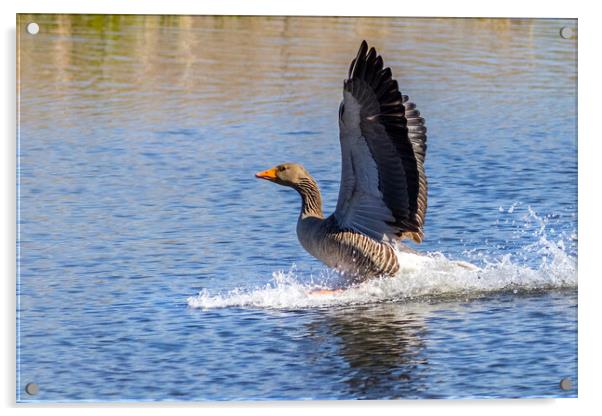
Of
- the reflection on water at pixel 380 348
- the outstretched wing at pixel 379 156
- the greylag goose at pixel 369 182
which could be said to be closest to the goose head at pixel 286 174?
the greylag goose at pixel 369 182

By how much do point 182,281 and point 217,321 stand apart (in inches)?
14.2

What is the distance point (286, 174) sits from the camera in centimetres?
953

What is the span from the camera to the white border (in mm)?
8805

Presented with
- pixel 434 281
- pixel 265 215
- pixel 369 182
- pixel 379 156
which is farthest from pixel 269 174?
pixel 434 281

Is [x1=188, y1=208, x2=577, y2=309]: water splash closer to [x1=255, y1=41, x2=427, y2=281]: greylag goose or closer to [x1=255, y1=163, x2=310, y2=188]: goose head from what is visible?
[x1=255, y1=41, x2=427, y2=281]: greylag goose

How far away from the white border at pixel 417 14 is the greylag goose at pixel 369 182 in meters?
0.43

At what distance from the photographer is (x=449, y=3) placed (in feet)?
29.7

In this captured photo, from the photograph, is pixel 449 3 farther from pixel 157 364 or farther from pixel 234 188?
pixel 157 364

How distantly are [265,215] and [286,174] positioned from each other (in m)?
0.39

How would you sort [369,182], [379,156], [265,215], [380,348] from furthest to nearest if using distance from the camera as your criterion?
[265,215] → [369,182] → [379,156] → [380,348]

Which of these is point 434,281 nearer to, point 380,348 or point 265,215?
point 380,348

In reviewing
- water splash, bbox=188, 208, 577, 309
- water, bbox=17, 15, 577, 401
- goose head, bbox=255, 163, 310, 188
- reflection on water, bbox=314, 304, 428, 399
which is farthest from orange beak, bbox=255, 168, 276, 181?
reflection on water, bbox=314, 304, 428, 399

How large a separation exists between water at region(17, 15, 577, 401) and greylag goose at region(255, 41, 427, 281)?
0.55 feet
